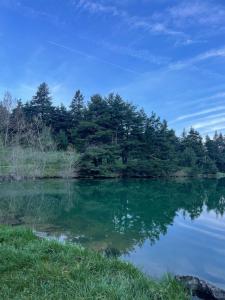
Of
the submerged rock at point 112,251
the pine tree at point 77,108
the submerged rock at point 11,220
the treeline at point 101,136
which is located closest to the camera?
the submerged rock at point 112,251

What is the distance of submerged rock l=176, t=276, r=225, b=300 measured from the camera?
12.7 ft

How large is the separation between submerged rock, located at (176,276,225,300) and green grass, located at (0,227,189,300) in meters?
0.18

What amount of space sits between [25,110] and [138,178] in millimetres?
19709

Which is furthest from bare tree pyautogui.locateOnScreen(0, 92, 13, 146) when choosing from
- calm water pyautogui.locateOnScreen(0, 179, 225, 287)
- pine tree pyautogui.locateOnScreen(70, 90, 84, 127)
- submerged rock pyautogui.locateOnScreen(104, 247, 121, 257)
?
submerged rock pyautogui.locateOnScreen(104, 247, 121, 257)

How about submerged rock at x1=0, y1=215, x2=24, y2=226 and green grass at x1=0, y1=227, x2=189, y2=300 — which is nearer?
green grass at x1=0, y1=227, x2=189, y2=300

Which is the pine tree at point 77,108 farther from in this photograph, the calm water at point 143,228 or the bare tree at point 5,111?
the calm water at point 143,228

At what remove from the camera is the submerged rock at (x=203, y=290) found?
3.88 m

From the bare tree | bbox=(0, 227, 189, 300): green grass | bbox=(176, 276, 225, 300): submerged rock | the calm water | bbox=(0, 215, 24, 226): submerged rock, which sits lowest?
the calm water

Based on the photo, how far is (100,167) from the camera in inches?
1409

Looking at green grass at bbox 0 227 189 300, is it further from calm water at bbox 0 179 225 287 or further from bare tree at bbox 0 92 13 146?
bare tree at bbox 0 92 13 146

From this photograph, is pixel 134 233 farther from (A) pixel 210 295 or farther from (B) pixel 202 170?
(B) pixel 202 170

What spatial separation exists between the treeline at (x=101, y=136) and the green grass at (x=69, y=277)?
30.5 m

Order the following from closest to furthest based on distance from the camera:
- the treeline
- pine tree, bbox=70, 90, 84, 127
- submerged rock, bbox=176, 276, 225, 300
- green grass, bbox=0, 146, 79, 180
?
submerged rock, bbox=176, 276, 225, 300
green grass, bbox=0, 146, 79, 180
the treeline
pine tree, bbox=70, 90, 84, 127

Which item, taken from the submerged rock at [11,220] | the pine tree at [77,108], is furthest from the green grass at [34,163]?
the submerged rock at [11,220]
